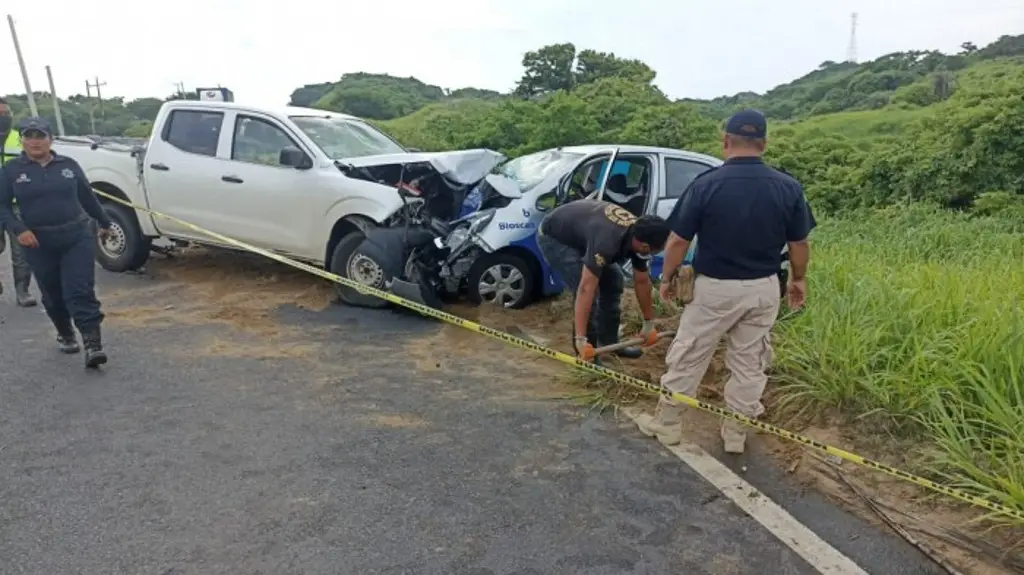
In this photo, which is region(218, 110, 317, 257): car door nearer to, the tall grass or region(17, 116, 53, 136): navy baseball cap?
region(17, 116, 53, 136): navy baseball cap

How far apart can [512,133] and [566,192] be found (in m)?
8.57

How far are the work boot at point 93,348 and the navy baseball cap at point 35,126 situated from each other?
1292 millimetres

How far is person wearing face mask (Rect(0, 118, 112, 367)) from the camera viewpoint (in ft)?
15.7

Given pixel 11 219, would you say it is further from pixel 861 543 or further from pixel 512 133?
pixel 512 133

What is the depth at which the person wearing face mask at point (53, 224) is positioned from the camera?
15.7 feet

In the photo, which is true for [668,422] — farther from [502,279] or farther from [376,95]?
[376,95]

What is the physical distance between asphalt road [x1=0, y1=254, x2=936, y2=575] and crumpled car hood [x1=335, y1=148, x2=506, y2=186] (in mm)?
2103

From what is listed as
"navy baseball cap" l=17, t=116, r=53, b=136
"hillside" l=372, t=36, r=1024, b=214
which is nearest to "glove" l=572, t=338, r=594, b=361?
"navy baseball cap" l=17, t=116, r=53, b=136

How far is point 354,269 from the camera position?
21.1ft

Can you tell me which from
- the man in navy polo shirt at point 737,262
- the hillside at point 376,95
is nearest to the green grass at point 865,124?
the man in navy polo shirt at point 737,262

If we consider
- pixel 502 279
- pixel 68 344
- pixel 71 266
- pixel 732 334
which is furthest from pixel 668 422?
pixel 68 344

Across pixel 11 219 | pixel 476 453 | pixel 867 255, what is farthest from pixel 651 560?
pixel 867 255

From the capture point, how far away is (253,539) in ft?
9.65

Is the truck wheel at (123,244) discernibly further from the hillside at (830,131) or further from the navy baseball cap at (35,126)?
the hillside at (830,131)
